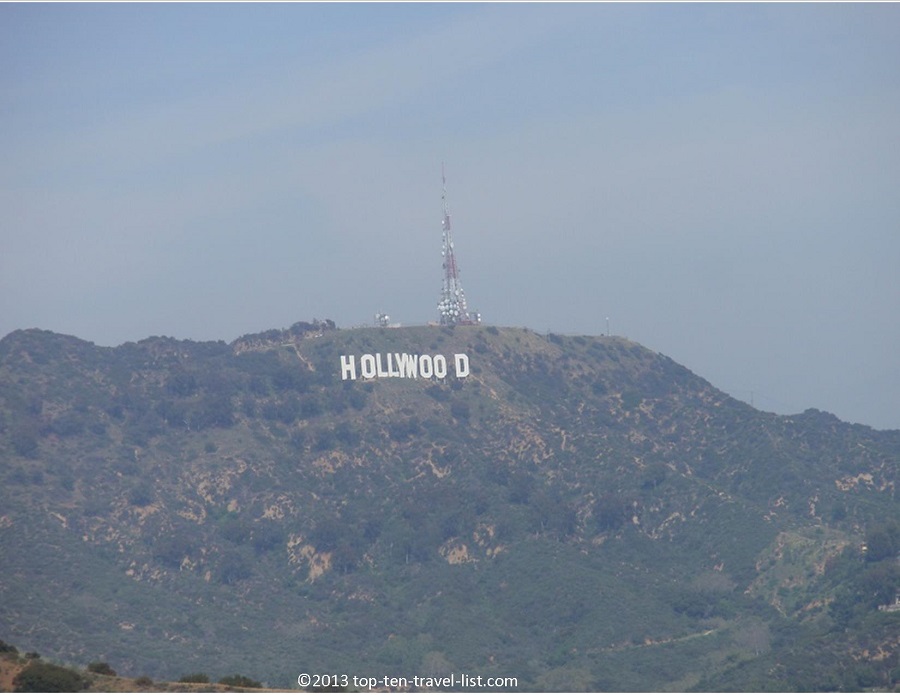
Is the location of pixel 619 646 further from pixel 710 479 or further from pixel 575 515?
pixel 710 479

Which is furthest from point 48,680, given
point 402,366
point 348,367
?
point 402,366

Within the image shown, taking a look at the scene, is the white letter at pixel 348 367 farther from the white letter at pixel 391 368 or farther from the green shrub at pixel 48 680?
the green shrub at pixel 48 680

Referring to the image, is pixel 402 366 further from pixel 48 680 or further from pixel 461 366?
pixel 48 680

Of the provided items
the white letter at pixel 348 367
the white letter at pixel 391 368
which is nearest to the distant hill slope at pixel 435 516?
the white letter at pixel 348 367

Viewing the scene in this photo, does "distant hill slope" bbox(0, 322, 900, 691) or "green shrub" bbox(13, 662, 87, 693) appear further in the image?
"distant hill slope" bbox(0, 322, 900, 691)

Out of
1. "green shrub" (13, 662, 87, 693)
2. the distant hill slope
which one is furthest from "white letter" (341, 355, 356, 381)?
"green shrub" (13, 662, 87, 693)

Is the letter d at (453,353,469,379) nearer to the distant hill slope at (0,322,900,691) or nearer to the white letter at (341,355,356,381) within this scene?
the distant hill slope at (0,322,900,691)
